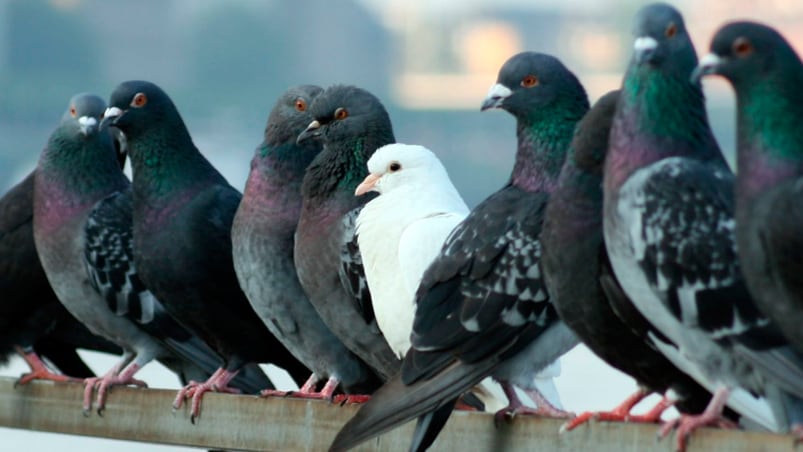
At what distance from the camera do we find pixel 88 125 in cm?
973

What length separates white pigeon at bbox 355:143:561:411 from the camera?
24.6 ft

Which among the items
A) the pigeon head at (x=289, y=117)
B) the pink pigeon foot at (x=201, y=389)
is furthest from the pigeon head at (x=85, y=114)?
the pink pigeon foot at (x=201, y=389)

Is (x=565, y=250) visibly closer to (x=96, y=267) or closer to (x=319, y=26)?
(x=96, y=267)

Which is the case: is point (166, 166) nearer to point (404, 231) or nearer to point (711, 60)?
point (404, 231)

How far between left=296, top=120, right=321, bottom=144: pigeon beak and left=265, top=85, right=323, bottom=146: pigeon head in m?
0.43

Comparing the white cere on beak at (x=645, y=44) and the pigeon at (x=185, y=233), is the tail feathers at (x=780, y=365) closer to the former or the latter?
the white cere on beak at (x=645, y=44)

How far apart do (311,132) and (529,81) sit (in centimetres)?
139

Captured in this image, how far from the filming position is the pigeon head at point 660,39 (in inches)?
244

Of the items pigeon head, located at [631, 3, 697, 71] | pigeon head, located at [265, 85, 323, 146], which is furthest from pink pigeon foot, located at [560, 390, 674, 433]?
pigeon head, located at [265, 85, 323, 146]

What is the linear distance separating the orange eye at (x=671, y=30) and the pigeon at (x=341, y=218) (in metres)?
2.25

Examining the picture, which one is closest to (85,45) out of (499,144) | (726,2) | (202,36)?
(202,36)

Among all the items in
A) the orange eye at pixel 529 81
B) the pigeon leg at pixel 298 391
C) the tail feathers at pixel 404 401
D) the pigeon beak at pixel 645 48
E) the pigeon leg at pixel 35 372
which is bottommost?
the pigeon leg at pixel 35 372

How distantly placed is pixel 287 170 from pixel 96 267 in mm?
1386

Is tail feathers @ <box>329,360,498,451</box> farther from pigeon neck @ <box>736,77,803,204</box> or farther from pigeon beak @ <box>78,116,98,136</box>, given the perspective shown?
pigeon beak @ <box>78,116,98,136</box>
